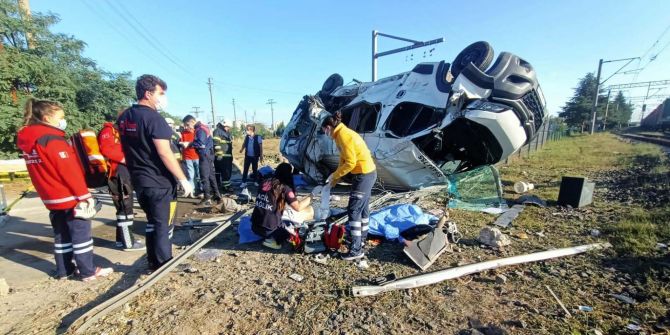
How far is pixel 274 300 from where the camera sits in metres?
2.64

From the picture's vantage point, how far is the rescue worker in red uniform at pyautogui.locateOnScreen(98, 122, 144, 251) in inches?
142

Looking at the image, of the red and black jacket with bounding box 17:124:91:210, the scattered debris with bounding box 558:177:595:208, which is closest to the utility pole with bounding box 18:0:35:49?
the red and black jacket with bounding box 17:124:91:210

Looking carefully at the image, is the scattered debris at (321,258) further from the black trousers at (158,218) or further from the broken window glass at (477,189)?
the broken window glass at (477,189)

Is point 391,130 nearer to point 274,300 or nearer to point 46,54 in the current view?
point 274,300

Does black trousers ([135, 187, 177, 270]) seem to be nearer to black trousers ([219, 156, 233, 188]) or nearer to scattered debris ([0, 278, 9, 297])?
scattered debris ([0, 278, 9, 297])

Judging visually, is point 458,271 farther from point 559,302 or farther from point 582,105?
point 582,105

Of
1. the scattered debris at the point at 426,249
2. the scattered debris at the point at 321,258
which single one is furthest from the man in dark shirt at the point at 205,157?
the scattered debris at the point at 426,249

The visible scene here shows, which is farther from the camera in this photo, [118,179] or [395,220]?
[395,220]

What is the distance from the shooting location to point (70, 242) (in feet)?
9.84

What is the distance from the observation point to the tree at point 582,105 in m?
37.9

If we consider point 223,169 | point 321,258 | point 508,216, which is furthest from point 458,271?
point 223,169

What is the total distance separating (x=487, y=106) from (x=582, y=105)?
146 ft

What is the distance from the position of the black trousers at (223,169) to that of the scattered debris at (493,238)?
5.96 m

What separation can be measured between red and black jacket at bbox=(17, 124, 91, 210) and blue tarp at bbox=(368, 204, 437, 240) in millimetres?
3221
